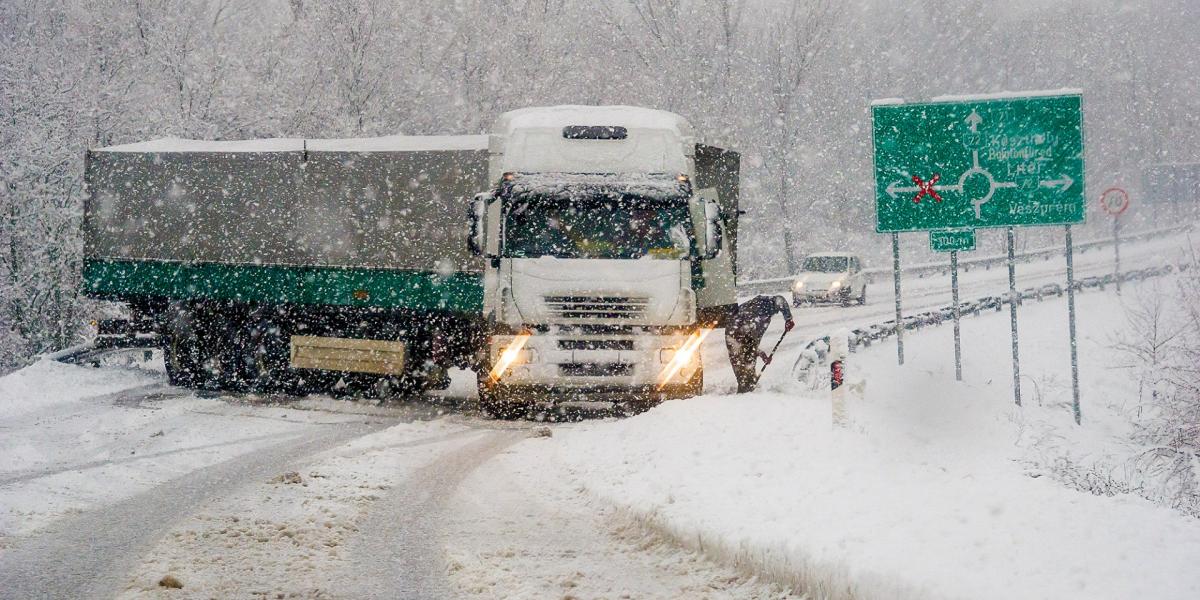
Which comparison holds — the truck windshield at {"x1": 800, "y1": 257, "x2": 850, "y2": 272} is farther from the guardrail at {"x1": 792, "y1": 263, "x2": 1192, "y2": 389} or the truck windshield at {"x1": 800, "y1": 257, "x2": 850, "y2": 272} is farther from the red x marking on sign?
the red x marking on sign

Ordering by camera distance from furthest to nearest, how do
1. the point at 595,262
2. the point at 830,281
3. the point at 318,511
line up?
the point at 830,281 → the point at 595,262 → the point at 318,511

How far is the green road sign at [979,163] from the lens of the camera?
15.4 m

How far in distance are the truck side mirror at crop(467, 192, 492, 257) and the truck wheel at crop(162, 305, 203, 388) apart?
6798mm

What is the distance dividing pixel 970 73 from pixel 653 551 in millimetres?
66094

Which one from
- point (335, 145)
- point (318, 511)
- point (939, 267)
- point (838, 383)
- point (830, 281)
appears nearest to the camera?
point (318, 511)

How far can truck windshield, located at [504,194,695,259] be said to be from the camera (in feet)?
39.7

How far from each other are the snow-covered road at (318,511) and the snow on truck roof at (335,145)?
3.77 meters

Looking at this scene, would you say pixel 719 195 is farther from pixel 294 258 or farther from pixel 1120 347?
pixel 1120 347

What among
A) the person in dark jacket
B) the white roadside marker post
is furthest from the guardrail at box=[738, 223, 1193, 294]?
the white roadside marker post

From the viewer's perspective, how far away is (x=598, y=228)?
1216 cm

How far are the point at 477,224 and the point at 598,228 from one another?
1.45 m

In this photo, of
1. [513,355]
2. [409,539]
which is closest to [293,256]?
[513,355]

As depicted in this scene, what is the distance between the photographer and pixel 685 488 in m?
7.86

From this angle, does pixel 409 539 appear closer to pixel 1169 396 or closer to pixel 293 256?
pixel 293 256
